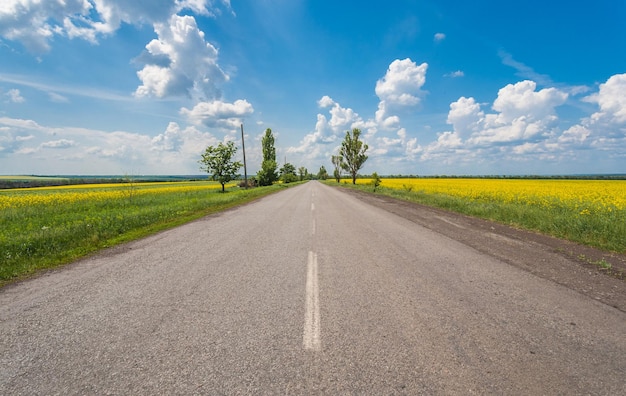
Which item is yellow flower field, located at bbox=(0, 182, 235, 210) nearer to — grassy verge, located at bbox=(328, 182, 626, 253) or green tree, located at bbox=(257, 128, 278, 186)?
green tree, located at bbox=(257, 128, 278, 186)

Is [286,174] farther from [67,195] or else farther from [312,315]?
[312,315]

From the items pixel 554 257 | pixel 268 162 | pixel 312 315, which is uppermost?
pixel 268 162

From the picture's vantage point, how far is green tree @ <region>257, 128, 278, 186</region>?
5578cm

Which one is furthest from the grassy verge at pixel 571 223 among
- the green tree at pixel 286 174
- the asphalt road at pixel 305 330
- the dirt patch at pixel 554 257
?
the green tree at pixel 286 174

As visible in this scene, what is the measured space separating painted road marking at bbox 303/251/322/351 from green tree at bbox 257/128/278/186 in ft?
170

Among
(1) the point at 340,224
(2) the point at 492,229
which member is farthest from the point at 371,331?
(2) the point at 492,229

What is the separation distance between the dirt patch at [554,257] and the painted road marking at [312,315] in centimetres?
458

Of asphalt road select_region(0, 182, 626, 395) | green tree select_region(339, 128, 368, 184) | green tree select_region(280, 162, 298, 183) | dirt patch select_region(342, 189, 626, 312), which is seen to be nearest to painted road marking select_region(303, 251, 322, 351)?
asphalt road select_region(0, 182, 626, 395)

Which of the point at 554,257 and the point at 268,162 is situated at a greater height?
the point at 268,162

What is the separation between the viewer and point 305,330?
126 inches

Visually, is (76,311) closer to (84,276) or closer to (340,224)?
(84,276)

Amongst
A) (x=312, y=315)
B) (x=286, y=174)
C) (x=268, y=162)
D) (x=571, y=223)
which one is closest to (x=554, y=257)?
(x=571, y=223)

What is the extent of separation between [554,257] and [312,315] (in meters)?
6.71

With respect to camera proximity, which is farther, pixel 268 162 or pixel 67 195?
pixel 268 162
